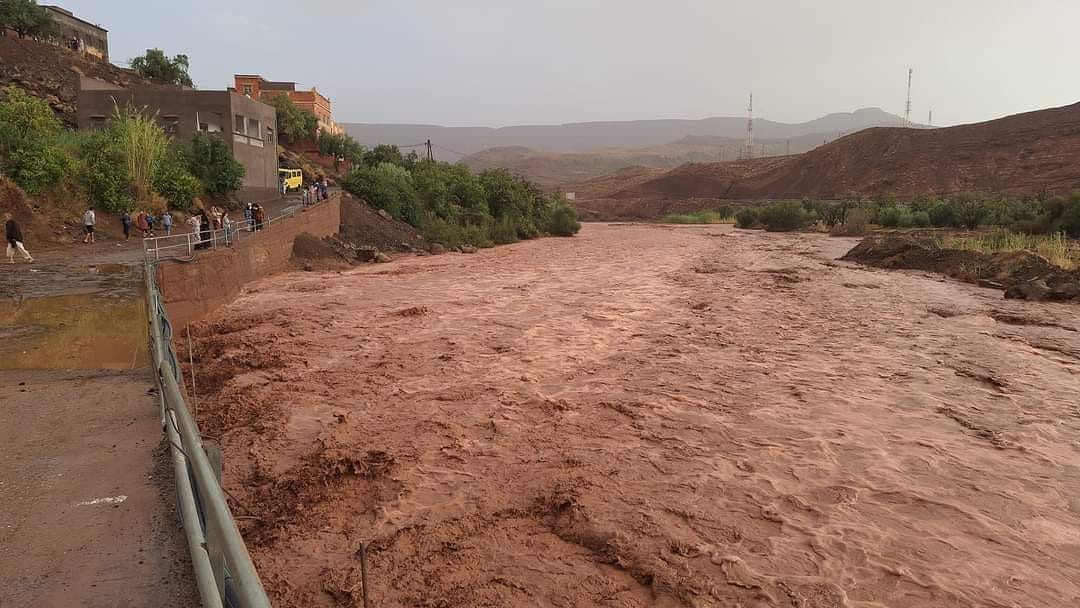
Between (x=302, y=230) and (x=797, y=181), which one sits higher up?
(x=797, y=181)

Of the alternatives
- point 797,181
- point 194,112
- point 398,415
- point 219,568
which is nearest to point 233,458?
point 398,415

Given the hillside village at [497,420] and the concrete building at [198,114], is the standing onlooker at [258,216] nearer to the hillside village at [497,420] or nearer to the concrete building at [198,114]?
the hillside village at [497,420]

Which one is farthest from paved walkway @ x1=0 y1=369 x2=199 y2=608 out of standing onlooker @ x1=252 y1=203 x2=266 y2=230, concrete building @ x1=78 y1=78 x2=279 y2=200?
concrete building @ x1=78 y1=78 x2=279 y2=200

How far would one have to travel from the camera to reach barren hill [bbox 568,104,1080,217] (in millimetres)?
63500

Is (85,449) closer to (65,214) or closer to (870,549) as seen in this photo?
(870,549)

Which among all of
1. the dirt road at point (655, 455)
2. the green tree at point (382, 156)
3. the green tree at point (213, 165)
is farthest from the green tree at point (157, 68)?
the dirt road at point (655, 455)

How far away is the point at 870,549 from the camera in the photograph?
5.74 m

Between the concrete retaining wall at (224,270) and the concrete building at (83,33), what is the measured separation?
52290 mm

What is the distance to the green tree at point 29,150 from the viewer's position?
2056 cm

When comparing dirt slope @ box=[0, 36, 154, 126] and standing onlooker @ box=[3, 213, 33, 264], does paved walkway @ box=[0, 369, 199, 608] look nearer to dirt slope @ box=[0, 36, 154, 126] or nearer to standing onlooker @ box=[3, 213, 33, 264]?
standing onlooker @ box=[3, 213, 33, 264]

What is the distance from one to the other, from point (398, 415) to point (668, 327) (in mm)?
8009

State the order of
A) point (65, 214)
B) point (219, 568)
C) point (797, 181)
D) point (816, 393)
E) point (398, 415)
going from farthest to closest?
point (797, 181)
point (65, 214)
point (816, 393)
point (398, 415)
point (219, 568)

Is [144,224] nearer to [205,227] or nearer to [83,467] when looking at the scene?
[205,227]

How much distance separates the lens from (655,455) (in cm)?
769
